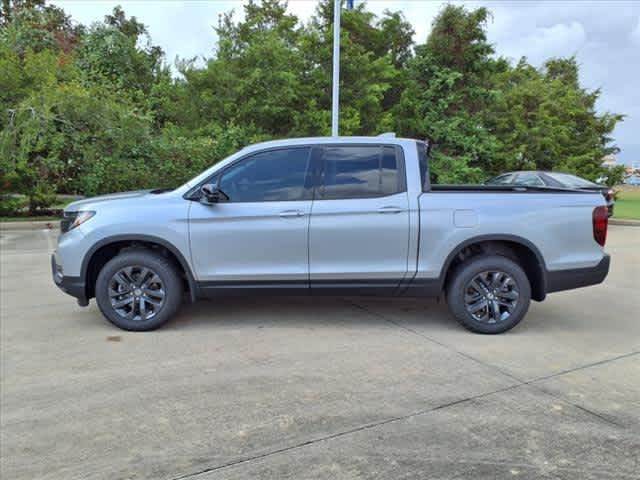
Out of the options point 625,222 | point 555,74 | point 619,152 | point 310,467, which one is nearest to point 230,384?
point 310,467

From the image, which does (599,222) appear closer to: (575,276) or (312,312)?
(575,276)

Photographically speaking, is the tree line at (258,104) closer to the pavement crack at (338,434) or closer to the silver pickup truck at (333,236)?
the silver pickup truck at (333,236)

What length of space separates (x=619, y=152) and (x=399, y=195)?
2363cm

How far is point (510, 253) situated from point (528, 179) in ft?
31.0

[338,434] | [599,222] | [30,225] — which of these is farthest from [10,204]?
[599,222]

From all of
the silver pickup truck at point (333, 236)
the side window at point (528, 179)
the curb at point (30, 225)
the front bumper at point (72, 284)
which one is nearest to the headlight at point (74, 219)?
the silver pickup truck at point (333, 236)

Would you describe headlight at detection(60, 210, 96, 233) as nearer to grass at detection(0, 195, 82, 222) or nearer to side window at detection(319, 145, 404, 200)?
side window at detection(319, 145, 404, 200)

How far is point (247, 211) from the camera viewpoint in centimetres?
473

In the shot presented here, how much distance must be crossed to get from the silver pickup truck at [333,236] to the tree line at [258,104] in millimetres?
9183

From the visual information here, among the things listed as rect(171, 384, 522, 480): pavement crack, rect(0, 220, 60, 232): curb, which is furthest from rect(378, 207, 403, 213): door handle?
rect(0, 220, 60, 232): curb

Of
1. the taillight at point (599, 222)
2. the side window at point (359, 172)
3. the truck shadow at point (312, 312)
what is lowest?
the truck shadow at point (312, 312)

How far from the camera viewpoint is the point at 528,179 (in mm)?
13500

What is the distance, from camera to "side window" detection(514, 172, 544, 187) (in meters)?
13.2

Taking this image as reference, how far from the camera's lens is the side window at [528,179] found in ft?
43.2
